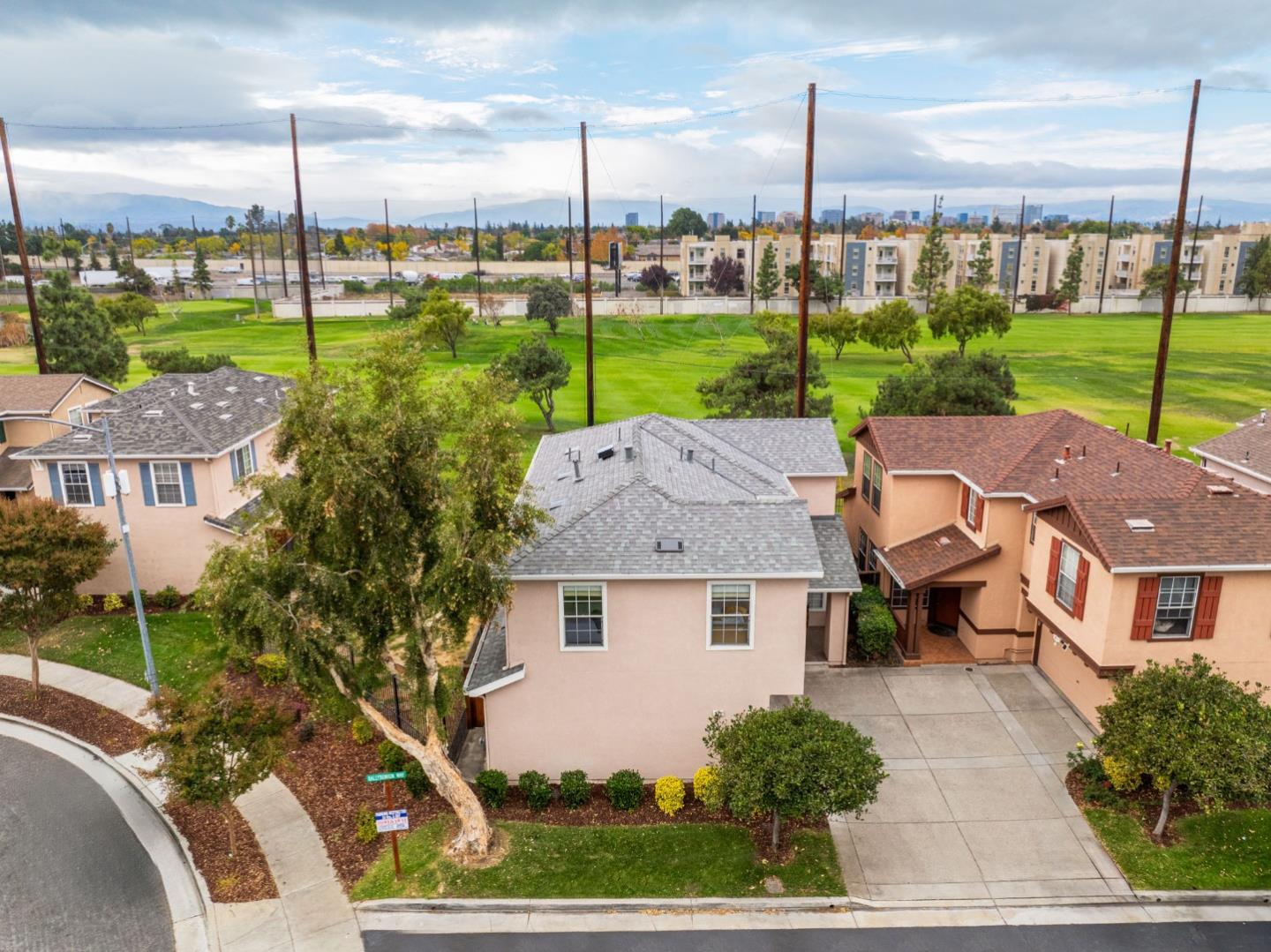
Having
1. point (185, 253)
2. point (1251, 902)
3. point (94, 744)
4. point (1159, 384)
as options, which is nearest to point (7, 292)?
point (185, 253)

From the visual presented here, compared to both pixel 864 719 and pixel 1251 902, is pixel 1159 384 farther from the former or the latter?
pixel 1251 902

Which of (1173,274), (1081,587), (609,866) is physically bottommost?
(609,866)

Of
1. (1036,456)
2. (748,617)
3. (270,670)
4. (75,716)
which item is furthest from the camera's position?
(1036,456)

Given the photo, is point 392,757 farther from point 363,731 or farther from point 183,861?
point 183,861

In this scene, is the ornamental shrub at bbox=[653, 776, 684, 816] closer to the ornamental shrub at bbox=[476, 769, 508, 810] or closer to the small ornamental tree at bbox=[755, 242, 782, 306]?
the ornamental shrub at bbox=[476, 769, 508, 810]

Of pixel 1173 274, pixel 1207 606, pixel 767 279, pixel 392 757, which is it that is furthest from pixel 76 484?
pixel 767 279

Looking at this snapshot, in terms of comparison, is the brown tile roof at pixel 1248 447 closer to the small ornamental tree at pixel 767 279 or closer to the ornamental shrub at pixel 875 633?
the ornamental shrub at pixel 875 633
